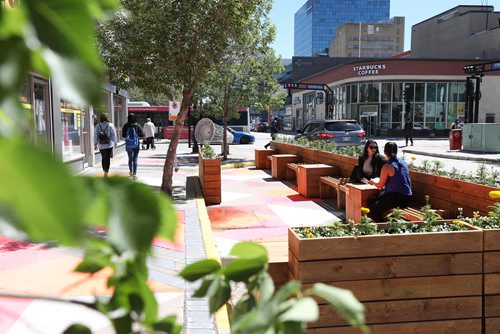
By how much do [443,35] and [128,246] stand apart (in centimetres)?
6742

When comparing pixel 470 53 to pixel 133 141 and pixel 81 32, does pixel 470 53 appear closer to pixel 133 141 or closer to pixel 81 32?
pixel 133 141

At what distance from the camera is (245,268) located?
84 cm

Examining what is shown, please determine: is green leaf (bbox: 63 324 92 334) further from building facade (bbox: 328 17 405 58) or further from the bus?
building facade (bbox: 328 17 405 58)

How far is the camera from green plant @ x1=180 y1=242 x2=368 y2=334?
2.24 feet

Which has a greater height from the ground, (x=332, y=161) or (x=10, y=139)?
(x=10, y=139)

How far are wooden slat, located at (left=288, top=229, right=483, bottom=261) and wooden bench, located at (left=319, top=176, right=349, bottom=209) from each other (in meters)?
5.56

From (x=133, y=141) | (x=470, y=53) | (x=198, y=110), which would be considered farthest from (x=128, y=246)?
(x=470, y=53)

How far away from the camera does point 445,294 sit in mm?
3840

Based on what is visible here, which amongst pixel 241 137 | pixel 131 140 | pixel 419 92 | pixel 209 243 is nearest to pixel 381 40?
pixel 419 92

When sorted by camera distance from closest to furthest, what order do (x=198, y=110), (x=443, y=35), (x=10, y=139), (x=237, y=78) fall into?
(x=10, y=139) → (x=237, y=78) → (x=198, y=110) → (x=443, y=35)

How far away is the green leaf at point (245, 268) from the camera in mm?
834

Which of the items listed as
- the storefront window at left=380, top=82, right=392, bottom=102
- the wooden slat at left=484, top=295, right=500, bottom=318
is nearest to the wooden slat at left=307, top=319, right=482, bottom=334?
the wooden slat at left=484, top=295, right=500, bottom=318

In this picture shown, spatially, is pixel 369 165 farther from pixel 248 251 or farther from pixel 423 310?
pixel 248 251

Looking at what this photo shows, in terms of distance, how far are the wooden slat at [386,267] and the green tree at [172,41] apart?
23.9 feet
